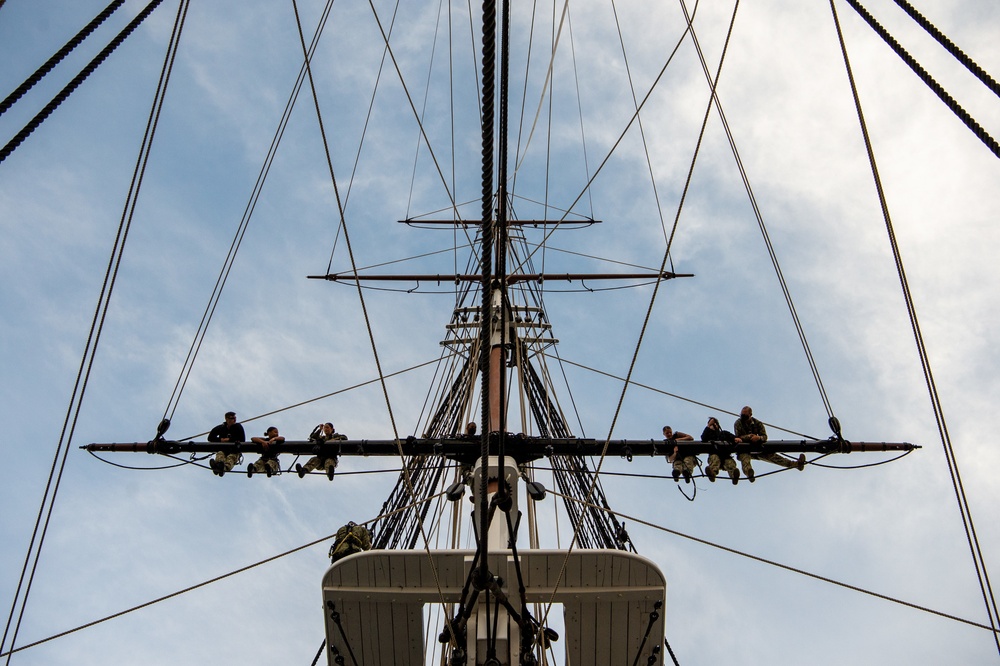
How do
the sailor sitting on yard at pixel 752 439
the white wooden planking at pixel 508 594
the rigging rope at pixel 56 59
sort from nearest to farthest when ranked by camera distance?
the rigging rope at pixel 56 59 < the white wooden planking at pixel 508 594 < the sailor sitting on yard at pixel 752 439

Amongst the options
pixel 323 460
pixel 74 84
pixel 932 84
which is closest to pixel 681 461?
pixel 323 460

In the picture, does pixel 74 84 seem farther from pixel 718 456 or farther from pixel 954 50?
pixel 718 456

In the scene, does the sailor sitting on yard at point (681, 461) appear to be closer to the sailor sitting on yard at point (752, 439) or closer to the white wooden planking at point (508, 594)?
the sailor sitting on yard at point (752, 439)

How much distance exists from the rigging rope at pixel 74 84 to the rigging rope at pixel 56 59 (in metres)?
0.15

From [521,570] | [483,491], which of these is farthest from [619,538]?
[483,491]

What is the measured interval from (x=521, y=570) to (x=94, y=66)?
4026 mm

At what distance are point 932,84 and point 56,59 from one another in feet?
11.4

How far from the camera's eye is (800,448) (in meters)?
6.96

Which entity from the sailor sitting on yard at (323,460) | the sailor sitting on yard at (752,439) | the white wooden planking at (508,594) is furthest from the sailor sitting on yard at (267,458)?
the sailor sitting on yard at (752,439)

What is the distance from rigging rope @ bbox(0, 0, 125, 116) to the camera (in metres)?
2.80

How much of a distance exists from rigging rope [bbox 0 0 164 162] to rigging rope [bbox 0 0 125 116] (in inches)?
6.1

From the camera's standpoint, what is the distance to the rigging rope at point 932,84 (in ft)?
9.91

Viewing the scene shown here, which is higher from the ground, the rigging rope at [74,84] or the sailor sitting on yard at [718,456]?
the rigging rope at [74,84]

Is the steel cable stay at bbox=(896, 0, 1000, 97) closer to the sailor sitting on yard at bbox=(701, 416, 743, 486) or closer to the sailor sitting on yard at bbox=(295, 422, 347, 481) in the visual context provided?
the sailor sitting on yard at bbox=(701, 416, 743, 486)
